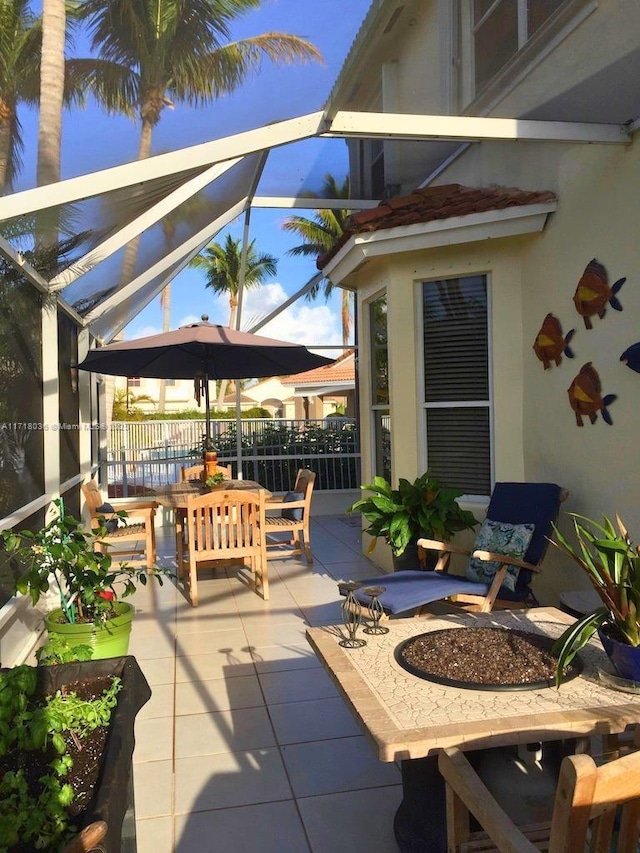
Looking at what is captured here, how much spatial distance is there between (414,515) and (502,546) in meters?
0.77

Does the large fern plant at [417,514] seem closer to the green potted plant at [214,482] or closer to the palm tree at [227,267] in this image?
the green potted plant at [214,482]

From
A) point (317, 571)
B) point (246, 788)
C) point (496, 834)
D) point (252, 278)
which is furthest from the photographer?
point (252, 278)

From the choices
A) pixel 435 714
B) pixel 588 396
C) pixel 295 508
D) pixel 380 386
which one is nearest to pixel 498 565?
pixel 588 396

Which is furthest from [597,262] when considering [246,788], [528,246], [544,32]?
[246,788]

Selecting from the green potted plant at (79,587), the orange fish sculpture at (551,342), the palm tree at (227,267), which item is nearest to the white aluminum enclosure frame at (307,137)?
the orange fish sculpture at (551,342)

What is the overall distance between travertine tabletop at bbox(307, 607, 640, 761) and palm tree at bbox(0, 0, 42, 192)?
8.64 ft

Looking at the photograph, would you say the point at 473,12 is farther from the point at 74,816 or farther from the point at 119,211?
the point at 74,816

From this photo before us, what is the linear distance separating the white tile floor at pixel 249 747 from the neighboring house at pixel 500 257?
1.97 metres

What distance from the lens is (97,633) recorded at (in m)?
3.72

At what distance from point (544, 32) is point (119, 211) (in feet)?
10.5

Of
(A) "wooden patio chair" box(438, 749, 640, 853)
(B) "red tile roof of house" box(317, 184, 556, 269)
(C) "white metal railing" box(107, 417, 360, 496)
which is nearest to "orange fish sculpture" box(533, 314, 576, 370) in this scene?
(B) "red tile roof of house" box(317, 184, 556, 269)

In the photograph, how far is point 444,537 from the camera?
5.00 metres

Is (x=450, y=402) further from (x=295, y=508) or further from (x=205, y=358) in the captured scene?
(x=205, y=358)

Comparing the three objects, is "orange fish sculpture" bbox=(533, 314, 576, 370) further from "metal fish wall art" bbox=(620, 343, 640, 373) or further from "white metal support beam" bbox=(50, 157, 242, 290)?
"white metal support beam" bbox=(50, 157, 242, 290)
